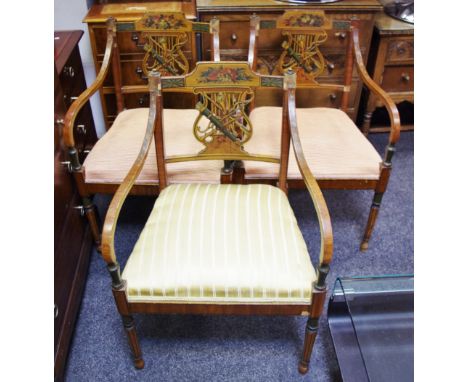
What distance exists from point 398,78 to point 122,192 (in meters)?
1.50

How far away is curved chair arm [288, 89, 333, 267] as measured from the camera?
0.99 m

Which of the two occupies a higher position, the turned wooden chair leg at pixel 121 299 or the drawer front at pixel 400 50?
the drawer front at pixel 400 50

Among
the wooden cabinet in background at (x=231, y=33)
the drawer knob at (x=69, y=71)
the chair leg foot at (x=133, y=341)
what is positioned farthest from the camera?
the wooden cabinet in background at (x=231, y=33)

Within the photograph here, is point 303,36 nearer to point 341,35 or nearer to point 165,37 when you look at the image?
point 341,35

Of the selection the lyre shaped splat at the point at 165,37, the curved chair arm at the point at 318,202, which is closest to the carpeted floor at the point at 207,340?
the curved chair arm at the point at 318,202

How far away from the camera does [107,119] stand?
178 cm

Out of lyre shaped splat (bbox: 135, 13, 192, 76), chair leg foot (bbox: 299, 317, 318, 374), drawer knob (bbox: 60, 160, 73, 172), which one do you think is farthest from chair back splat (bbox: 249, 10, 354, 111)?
chair leg foot (bbox: 299, 317, 318, 374)

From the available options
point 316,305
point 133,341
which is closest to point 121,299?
point 133,341

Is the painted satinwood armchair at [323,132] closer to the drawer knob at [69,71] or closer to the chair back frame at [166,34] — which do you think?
the chair back frame at [166,34]

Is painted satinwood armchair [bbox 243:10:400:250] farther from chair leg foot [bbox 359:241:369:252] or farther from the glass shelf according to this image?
the glass shelf

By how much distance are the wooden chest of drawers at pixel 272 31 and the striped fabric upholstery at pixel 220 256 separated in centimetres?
87

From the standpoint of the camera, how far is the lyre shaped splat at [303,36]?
1.53 meters

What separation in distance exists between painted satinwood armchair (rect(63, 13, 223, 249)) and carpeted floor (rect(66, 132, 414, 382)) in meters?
0.32

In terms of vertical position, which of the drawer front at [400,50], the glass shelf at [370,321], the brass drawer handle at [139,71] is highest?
the drawer front at [400,50]
